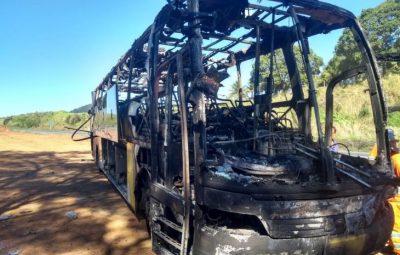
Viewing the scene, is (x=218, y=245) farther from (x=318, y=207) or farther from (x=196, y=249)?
(x=318, y=207)

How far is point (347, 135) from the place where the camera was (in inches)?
708

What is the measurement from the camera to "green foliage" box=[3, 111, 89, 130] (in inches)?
1710

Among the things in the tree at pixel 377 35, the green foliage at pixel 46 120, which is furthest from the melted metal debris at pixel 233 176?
the green foliage at pixel 46 120

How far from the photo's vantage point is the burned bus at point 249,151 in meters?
2.79

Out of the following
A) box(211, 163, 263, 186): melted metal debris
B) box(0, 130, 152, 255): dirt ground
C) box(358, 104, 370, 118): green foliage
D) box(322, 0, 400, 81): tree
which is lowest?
box(0, 130, 152, 255): dirt ground

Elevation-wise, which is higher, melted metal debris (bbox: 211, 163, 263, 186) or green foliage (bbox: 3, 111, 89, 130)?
green foliage (bbox: 3, 111, 89, 130)

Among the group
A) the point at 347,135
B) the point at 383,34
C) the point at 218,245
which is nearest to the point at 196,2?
the point at 218,245

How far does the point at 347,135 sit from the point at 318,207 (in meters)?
16.5

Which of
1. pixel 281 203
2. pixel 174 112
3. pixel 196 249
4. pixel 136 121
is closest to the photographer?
pixel 281 203

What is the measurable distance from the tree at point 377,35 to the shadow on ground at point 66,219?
78.8 feet

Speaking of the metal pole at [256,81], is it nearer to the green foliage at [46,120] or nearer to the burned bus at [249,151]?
the burned bus at [249,151]

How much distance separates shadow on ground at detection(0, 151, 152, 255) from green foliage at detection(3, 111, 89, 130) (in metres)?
34.0

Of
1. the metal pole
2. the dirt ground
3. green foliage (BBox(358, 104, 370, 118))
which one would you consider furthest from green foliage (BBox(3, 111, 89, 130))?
the metal pole

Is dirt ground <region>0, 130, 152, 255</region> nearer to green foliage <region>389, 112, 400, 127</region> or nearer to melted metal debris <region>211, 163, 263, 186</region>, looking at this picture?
melted metal debris <region>211, 163, 263, 186</region>
